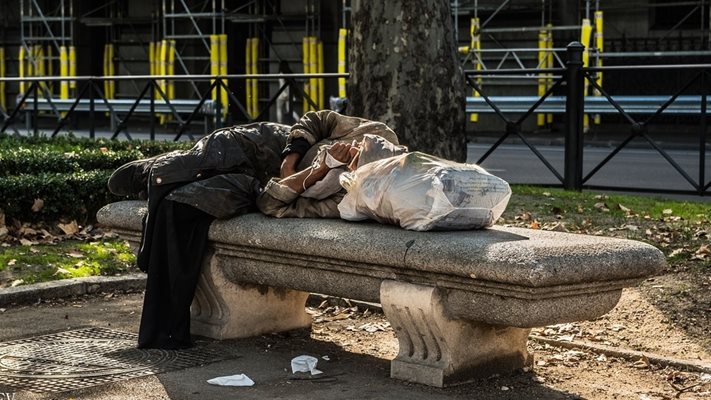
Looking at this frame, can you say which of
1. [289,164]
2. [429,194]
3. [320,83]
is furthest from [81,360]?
[320,83]

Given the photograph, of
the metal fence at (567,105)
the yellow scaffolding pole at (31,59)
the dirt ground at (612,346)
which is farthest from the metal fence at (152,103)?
the dirt ground at (612,346)

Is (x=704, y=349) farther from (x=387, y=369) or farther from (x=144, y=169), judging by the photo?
(x=144, y=169)

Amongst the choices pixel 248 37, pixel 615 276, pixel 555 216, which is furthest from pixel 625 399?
pixel 248 37

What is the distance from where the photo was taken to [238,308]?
6.97m

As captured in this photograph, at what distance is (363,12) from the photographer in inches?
376

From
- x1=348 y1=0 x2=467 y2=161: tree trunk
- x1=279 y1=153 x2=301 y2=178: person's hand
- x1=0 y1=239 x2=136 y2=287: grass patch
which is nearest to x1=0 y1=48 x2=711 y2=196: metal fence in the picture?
x1=348 y1=0 x2=467 y2=161: tree trunk

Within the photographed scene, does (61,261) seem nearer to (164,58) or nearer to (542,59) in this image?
(542,59)

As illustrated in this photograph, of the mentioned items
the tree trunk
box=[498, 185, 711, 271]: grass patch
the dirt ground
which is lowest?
the dirt ground

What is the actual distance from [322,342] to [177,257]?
0.98m

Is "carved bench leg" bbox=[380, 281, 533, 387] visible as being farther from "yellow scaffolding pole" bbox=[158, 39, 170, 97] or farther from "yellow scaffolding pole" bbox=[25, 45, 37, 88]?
"yellow scaffolding pole" bbox=[25, 45, 37, 88]

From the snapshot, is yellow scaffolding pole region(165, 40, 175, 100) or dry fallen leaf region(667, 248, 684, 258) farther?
yellow scaffolding pole region(165, 40, 175, 100)

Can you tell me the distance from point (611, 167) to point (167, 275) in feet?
39.5

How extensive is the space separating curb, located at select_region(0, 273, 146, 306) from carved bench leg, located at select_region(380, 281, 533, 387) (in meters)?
3.10

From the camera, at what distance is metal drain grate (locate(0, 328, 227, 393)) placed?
599 centimetres
